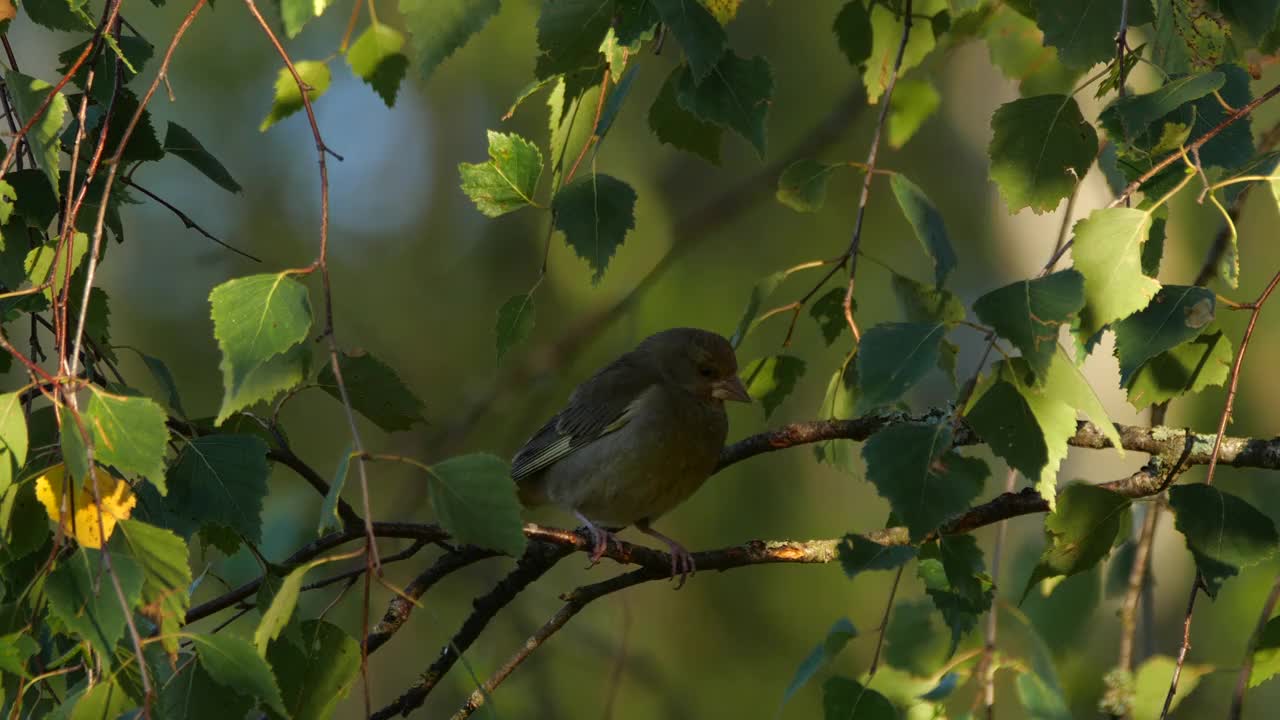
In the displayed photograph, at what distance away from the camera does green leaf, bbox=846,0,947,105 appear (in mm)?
3408

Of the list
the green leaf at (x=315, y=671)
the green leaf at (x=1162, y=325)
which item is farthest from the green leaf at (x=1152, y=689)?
the green leaf at (x=315, y=671)

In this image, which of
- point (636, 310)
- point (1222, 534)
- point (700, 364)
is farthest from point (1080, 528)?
point (636, 310)

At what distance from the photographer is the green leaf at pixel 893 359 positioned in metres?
1.77

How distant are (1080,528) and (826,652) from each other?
2.54ft

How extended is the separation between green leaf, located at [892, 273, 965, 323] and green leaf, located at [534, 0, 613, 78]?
1073 millimetres

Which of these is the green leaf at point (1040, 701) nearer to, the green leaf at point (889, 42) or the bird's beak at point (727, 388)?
the green leaf at point (889, 42)

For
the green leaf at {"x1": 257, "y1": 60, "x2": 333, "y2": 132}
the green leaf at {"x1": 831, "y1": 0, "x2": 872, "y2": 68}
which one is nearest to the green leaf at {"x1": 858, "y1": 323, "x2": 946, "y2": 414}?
the green leaf at {"x1": 257, "y1": 60, "x2": 333, "y2": 132}

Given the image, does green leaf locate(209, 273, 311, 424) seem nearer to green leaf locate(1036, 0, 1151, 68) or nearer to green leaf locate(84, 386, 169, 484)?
green leaf locate(84, 386, 169, 484)

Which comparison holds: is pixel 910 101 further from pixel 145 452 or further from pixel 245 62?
pixel 245 62

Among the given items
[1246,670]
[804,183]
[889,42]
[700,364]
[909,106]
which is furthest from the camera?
[700,364]

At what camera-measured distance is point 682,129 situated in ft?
9.32

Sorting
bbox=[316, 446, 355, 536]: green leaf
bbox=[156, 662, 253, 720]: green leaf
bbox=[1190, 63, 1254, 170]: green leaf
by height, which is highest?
bbox=[316, 446, 355, 536]: green leaf

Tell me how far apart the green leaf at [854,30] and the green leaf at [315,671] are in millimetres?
2075

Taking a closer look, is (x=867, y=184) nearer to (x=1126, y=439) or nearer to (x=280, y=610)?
(x=1126, y=439)
